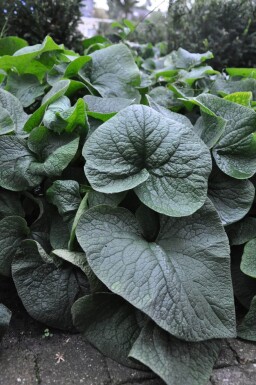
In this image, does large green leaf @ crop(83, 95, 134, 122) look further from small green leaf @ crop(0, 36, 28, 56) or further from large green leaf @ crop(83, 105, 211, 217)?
small green leaf @ crop(0, 36, 28, 56)

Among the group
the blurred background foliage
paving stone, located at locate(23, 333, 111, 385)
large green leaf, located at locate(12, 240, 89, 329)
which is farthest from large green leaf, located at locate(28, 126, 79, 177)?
the blurred background foliage

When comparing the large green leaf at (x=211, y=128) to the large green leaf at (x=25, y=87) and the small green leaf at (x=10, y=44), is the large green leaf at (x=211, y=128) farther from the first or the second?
the small green leaf at (x=10, y=44)

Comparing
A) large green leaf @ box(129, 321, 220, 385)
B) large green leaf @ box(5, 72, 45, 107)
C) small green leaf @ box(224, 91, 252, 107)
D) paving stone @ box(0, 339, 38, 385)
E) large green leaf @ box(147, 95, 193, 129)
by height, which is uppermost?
small green leaf @ box(224, 91, 252, 107)

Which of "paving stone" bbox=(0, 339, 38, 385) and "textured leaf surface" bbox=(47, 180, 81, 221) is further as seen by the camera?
"textured leaf surface" bbox=(47, 180, 81, 221)

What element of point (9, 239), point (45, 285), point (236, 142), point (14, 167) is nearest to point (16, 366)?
point (45, 285)

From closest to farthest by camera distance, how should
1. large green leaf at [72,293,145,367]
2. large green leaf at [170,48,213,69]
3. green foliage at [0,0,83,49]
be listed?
1. large green leaf at [72,293,145,367]
2. large green leaf at [170,48,213,69]
3. green foliage at [0,0,83,49]

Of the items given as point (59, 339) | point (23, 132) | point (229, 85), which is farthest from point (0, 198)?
point (229, 85)

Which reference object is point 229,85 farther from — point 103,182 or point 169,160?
point 103,182
